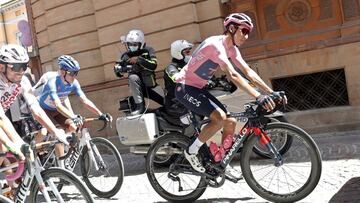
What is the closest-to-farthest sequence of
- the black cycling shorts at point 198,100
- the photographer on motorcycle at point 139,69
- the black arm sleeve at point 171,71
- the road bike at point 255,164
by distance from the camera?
1. the road bike at point 255,164
2. the black cycling shorts at point 198,100
3. the black arm sleeve at point 171,71
4. the photographer on motorcycle at point 139,69

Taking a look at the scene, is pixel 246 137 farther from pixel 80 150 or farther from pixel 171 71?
pixel 171 71

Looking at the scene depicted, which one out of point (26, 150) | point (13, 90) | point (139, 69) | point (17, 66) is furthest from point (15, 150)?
point (139, 69)

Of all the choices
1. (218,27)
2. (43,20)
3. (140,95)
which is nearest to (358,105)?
(218,27)

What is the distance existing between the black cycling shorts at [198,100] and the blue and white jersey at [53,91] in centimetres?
182

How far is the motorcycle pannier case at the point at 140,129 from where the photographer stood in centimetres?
754

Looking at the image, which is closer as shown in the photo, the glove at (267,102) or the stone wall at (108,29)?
the glove at (267,102)

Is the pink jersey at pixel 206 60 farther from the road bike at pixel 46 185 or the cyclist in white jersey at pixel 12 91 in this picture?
the road bike at pixel 46 185

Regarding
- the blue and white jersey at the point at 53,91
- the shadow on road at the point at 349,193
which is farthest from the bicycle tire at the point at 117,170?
the shadow on road at the point at 349,193

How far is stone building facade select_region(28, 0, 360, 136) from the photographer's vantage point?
9.35 metres

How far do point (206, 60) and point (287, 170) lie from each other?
1.38 m

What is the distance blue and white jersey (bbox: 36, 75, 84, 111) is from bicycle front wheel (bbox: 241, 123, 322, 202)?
2714mm

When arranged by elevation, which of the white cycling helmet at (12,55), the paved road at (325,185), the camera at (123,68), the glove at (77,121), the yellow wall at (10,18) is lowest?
the paved road at (325,185)

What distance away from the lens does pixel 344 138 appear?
8453 millimetres

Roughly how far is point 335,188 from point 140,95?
3855 mm
